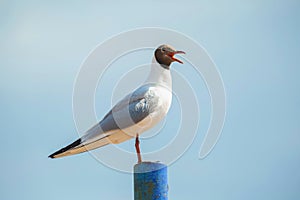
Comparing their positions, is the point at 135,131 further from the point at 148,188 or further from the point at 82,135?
the point at 148,188

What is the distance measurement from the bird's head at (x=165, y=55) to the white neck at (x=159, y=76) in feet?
0.30

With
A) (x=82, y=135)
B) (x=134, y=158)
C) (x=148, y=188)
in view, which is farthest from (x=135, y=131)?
(x=148, y=188)

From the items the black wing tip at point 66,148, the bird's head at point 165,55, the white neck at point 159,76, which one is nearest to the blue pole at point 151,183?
the black wing tip at point 66,148

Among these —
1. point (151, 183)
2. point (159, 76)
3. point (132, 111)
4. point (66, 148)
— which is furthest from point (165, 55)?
point (151, 183)

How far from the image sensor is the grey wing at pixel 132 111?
30.2ft

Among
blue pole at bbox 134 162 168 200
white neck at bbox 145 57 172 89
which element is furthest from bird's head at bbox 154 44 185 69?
blue pole at bbox 134 162 168 200

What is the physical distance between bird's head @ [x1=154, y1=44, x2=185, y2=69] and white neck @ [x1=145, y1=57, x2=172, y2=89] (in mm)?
91

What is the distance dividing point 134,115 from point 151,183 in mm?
2114

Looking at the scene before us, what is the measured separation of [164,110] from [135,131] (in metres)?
0.64

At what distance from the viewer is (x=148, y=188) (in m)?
7.34

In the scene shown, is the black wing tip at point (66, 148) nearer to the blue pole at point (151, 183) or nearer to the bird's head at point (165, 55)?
the blue pole at point (151, 183)

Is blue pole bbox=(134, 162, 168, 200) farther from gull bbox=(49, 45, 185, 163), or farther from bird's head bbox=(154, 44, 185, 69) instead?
bird's head bbox=(154, 44, 185, 69)

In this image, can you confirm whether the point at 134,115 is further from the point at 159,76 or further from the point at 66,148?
the point at 66,148

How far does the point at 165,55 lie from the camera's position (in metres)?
9.78
